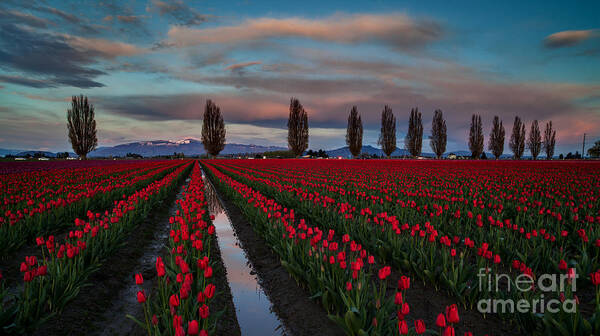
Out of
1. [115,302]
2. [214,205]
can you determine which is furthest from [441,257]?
[214,205]

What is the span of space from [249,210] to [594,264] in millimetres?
7267

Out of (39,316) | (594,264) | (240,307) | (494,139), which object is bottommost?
(240,307)

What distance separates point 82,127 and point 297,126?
48259 mm

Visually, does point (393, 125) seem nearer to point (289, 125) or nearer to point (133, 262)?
point (289, 125)

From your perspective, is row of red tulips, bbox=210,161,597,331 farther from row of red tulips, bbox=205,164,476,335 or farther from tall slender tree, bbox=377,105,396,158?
tall slender tree, bbox=377,105,396,158

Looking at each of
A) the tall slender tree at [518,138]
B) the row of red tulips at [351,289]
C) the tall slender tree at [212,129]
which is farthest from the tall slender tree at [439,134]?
the row of red tulips at [351,289]

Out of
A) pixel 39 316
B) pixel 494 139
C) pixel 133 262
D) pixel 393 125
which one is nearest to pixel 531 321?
pixel 39 316

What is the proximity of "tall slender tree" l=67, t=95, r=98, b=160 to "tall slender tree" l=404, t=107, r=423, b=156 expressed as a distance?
254 ft

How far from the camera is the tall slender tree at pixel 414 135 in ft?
267

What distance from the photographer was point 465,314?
12.3 feet

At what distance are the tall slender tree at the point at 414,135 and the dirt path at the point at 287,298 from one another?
81542mm

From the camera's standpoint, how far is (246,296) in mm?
4668

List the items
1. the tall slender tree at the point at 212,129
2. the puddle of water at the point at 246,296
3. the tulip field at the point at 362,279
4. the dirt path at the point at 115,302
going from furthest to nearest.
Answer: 1. the tall slender tree at the point at 212,129
2. the puddle of water at the point at 246,296
3. the dirt path at the point at 115,302
4. the tulip field at the point at 362,279

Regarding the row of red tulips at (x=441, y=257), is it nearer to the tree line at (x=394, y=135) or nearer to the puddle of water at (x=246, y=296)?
the puddle of water at (x=246, y=296)
